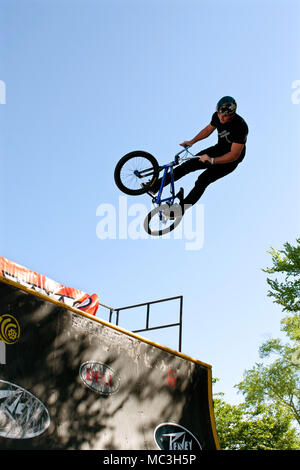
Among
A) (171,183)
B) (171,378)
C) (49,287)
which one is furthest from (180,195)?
(49,287)

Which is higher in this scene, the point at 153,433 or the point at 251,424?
the point at 251,424

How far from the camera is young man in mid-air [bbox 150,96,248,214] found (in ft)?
22.2

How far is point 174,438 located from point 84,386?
94.8 inches

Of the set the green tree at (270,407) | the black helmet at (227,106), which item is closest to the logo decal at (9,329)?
the black helmet at (227,106)

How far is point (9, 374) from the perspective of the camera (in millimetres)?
5477

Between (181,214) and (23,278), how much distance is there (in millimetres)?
5240

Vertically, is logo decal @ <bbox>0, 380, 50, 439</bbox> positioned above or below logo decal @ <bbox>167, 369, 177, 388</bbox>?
below

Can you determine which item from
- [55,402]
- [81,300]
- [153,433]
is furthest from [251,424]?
[55,402]

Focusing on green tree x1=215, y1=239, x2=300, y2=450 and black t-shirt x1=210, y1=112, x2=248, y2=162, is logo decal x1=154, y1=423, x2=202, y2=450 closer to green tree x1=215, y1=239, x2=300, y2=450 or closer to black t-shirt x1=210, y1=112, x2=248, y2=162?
black t-shirt x1=210, y1=112, x2=248, y2=162

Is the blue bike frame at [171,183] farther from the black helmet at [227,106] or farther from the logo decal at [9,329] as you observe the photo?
the logo decal at [9,329]

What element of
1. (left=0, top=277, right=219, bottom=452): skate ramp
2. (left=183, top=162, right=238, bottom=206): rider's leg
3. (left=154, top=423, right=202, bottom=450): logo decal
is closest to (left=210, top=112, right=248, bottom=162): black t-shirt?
(left=183, top=162, right=238, bottom=206): rider's leg

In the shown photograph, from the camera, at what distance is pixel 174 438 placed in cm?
784

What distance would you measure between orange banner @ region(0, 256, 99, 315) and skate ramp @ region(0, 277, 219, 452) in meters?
3.66
